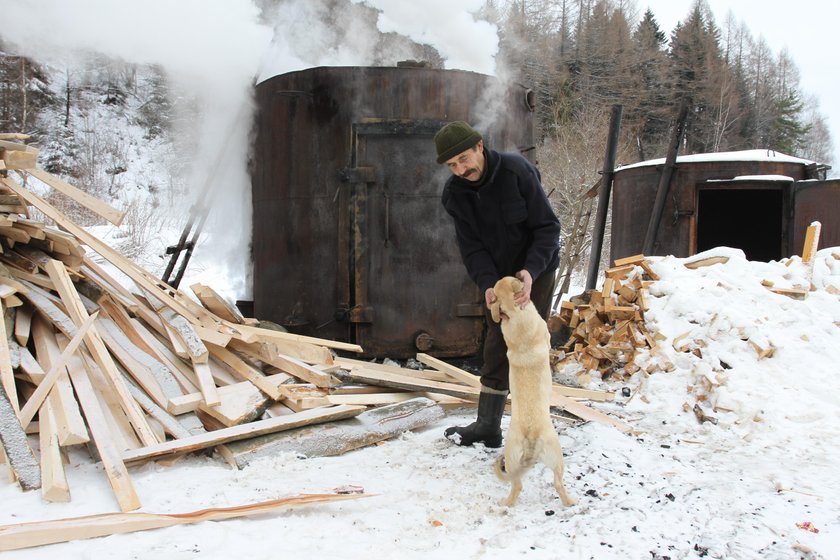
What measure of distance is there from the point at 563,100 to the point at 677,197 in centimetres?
1632

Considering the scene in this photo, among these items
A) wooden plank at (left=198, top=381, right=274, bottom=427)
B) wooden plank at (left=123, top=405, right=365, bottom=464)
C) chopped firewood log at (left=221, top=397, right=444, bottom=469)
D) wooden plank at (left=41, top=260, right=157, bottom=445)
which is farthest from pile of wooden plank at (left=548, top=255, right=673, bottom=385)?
wooden plank at (left=41, top=260, right=157, bottom=445)

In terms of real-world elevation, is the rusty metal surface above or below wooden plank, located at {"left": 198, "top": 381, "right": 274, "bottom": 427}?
above

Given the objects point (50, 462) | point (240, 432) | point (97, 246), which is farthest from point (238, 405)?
point (97, 246)

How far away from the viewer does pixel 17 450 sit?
10.1 ft

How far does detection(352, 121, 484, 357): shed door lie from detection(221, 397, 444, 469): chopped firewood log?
1329 mm

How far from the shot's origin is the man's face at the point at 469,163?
344 centimetres

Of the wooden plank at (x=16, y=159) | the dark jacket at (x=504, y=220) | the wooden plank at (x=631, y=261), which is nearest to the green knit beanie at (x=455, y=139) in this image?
the dark jacket at (x=504, y=220)

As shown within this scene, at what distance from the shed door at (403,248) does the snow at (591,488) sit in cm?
125

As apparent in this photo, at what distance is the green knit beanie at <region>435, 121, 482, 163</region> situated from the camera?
11.1 feet

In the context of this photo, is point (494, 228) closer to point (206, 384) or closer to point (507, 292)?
point (507, 292)

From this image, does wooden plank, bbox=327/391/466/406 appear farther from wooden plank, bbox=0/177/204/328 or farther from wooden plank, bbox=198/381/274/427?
wooden plank, bbox=0/177/204/328

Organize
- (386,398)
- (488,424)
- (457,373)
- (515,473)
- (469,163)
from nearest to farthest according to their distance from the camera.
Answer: (515,473)
(469,163)
(488,424)
(386,398)
(457,373)

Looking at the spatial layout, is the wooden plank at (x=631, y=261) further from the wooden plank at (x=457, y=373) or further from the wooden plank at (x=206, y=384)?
the wooden plank at (x=206, y=384)

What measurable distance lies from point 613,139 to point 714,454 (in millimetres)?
5965
